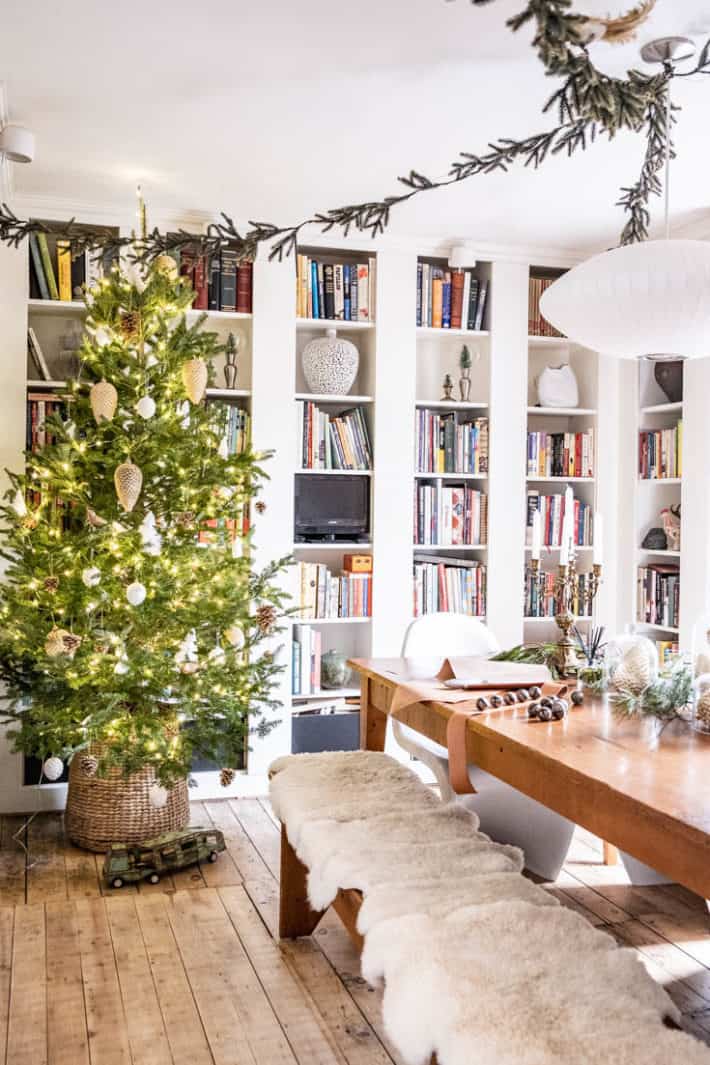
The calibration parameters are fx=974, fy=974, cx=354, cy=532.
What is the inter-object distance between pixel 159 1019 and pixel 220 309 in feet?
9.77

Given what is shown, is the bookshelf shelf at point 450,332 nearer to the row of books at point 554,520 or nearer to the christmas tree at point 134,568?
the row of books at point 554,520

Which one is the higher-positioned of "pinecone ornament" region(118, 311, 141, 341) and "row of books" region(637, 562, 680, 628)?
"pinecone ornament" region(118, 311, 141, 341)

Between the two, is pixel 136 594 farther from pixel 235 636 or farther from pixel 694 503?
pixel 694 503

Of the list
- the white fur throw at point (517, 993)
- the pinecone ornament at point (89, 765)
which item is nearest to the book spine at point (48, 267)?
the pinecone ornament at point (89, 765)

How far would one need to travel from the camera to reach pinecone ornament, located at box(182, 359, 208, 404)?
138 inches

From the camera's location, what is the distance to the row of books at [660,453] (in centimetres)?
448

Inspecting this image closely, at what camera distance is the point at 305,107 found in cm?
312

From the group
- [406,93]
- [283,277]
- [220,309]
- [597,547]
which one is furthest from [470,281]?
[597,547]

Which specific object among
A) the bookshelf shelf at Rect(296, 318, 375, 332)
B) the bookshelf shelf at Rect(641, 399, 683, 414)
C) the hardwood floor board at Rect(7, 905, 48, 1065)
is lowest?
the hardwood floor board at Rect(7, 905, 48, 1065)

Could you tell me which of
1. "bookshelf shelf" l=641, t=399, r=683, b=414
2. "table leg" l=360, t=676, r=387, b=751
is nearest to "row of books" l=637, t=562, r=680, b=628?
"bookshelf shelf" l=641, t=399, r=683, b=414

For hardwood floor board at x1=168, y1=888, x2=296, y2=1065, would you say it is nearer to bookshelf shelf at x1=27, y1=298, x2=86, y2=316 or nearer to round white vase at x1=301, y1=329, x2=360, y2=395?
round white vase at x1=301, y1=329, x2=360, y2=395

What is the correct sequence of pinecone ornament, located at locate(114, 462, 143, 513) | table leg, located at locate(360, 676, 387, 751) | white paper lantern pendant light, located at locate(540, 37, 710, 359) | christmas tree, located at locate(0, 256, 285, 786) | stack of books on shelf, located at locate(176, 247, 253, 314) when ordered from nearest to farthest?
1. white paper lantern pendant light, located at locate(540, 37, 710, 359)
2. table leg, located at locate(360, 676, 387, 751)
3. pinecone ornament, located at locate(114, 462, 143, 513)
4. christmas tree, located at locate(0, 256, 285, 786)
5. stack of books on shelf, located at locate(176, 247, 253, 314)

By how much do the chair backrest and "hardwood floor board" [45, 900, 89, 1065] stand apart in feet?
4.73

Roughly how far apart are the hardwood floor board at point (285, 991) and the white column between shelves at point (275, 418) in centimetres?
128
